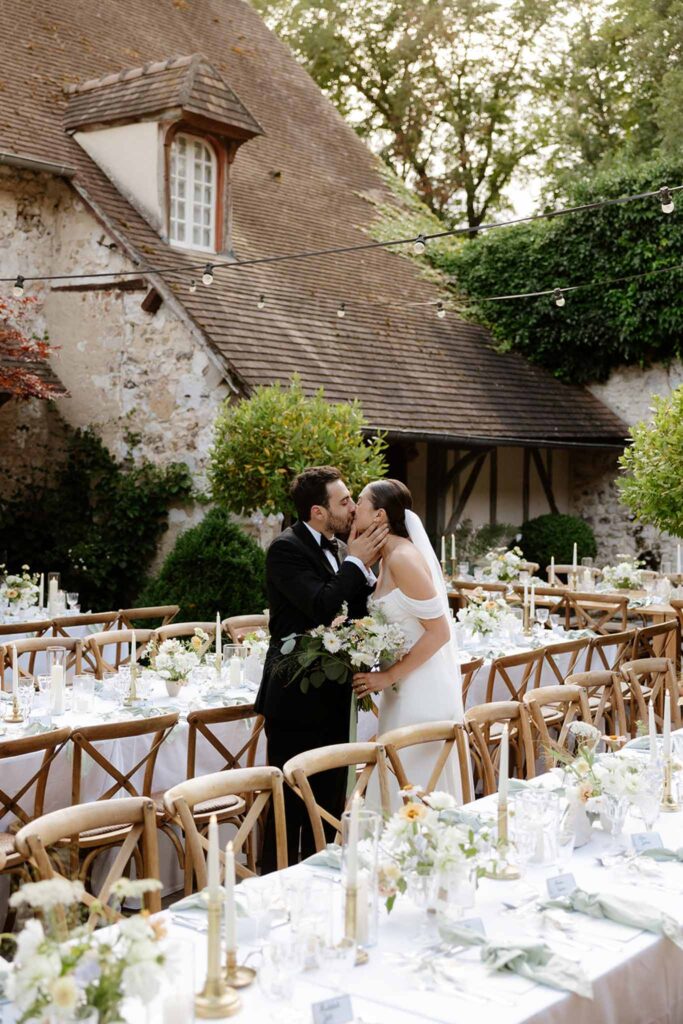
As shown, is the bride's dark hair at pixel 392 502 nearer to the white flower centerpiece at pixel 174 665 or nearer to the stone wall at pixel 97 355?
the white flower centerpiece at pixel 174 665

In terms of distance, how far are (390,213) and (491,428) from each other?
198 inches

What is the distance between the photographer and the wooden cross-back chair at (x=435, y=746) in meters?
5.06

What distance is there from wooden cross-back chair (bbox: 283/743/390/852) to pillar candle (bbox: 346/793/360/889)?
119cm

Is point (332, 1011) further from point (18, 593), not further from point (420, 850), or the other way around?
point (18, 593)

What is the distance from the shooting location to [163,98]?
14555 millimetres

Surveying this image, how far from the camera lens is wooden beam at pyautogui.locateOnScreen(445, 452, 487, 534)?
59.5 feet

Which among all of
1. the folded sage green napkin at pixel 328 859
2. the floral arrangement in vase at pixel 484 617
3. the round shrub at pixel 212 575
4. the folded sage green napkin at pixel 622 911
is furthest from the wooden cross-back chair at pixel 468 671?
the round shrub at pixel 212 575

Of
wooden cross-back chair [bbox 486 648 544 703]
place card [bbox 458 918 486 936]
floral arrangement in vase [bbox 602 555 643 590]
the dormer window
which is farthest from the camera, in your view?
the dormer window

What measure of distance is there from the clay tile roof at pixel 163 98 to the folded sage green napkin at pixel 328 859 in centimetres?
1207

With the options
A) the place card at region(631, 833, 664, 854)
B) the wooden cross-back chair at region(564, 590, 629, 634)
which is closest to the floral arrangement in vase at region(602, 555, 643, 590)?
the wooden cross-back chair at region(564, 590, 629, 634)

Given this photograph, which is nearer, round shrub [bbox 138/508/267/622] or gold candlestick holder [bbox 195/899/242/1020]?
gold candlestick holder [bbox 195/899/242/1020]

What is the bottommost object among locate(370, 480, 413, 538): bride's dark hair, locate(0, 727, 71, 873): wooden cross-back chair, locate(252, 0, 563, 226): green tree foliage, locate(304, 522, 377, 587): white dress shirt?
locate(0, 727, 71, 873): wooden cross-back chair

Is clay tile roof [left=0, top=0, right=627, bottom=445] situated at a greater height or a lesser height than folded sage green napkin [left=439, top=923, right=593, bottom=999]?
greater

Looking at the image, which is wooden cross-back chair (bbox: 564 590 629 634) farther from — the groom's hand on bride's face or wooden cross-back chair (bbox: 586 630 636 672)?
the groom's hand on bride's face
